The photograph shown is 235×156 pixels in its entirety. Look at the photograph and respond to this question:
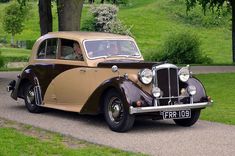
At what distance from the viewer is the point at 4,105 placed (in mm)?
14164

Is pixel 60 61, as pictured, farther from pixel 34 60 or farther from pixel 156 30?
pixel 156 30

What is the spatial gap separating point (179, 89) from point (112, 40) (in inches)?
81.3

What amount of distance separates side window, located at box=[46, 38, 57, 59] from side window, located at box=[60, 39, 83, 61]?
24cm

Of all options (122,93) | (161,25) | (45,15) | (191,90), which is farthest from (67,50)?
(161,25)

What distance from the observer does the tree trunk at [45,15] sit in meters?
28.8

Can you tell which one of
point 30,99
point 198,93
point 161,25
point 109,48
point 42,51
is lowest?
point 161,25

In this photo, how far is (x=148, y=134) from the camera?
33.2ft

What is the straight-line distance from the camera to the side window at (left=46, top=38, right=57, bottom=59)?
1249 cm

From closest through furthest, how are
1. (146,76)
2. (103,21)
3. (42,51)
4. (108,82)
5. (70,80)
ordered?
(146,76) → (108,82) → (70,80) → (42,51) → (103,21)

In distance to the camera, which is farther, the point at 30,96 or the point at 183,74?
the point at 30,96

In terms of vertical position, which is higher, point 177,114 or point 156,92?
point 156,92

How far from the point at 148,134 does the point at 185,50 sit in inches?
1114

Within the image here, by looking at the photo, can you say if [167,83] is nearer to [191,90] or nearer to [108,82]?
[191,90]

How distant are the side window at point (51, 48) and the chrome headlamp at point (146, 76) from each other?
111 inches
